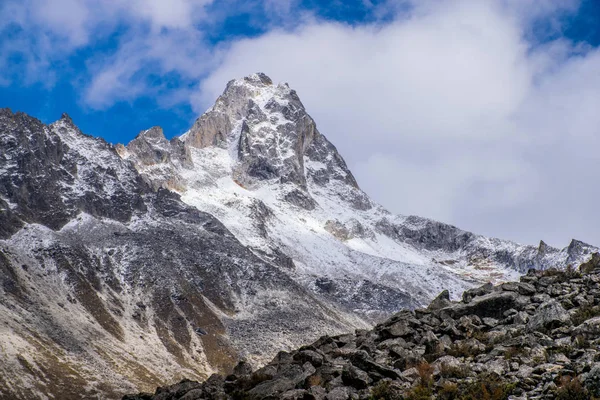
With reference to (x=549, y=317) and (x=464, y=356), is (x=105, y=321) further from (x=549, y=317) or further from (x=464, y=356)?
(x=549, y=317)

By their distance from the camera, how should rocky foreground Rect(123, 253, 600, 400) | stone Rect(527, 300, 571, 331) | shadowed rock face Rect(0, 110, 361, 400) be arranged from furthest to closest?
shadowed rock face Rect(0, 110, 361, 400) → stone Rect(527, 300, 571, 331) → rocky foreground Rect(123, 253, 600, 400)

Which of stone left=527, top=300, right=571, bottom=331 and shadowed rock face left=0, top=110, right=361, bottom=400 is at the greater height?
shadowed rock face left=0, top=110, right=361, bottom=400

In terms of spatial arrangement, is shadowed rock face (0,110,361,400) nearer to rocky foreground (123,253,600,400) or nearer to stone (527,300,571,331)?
rocky foreground (123,253,600,400)

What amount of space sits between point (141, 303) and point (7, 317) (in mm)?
48201

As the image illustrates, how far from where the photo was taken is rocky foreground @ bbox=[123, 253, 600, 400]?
20500 millimetres

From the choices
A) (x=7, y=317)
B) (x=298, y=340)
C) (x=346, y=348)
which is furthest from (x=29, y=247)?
(x=346, y=348)

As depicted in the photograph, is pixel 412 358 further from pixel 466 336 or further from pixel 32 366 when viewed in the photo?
pixel 32 366

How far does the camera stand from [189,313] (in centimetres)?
17975

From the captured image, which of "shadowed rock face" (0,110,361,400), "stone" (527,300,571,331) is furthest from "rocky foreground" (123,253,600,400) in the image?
"shadowed rock face" (0,110,361,400)

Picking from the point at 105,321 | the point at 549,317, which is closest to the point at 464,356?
the point at 549,317

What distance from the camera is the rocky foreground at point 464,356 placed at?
2050cm

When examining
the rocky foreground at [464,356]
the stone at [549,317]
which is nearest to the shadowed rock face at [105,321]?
the rocky foreground at [464,356]

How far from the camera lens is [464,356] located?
78.1ft

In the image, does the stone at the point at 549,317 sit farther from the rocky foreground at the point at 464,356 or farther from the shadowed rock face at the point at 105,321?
the shadowed rock face at the point at 105,321
